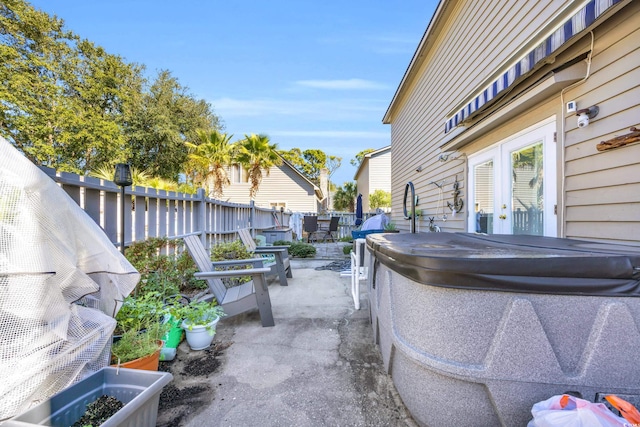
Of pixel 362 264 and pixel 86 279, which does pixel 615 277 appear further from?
pixel 362 264

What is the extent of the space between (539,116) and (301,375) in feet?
11.0

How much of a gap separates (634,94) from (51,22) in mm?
21793

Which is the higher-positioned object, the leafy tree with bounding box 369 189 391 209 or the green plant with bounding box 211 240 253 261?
the leafy tree with bounding box 369 189 391 209

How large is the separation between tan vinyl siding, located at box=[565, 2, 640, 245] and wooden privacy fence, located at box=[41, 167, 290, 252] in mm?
4069

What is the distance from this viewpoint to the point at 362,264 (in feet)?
13.6

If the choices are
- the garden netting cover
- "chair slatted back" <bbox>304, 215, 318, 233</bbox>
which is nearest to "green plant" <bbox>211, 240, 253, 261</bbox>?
the garden netting cover

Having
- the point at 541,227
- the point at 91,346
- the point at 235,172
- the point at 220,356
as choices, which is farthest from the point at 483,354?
the point at 235,172

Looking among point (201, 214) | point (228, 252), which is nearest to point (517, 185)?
point (228, 252)

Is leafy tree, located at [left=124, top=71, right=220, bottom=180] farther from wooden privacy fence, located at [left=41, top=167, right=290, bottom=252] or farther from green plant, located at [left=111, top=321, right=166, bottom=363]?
green plant, located at [left=111, top=321, right=166, bottom=363]

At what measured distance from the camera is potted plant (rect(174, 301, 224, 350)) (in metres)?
2.50

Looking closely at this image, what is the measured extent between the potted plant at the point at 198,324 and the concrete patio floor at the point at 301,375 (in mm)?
126

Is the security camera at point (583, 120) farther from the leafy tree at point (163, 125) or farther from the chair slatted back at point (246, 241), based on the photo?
the leafy tree at point (163, 125)

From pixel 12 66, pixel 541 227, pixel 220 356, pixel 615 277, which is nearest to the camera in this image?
pixel 615 277

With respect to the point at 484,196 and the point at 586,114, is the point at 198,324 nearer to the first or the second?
the point at 586,114
